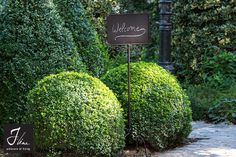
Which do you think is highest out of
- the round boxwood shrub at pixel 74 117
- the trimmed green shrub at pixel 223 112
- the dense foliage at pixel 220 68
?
the dense foliage at pixel 220 68

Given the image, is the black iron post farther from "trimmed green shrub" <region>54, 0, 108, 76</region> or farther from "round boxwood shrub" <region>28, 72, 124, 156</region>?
"round boxwood shrub" <region>28, 72, 124, 156</region>

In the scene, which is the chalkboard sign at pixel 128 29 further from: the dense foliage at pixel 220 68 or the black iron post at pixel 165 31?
the dense foliage at pixel 220 68

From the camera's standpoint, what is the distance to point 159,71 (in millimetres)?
6641

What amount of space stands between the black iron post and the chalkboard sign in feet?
10.0

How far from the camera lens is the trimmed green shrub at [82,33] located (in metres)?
7.20

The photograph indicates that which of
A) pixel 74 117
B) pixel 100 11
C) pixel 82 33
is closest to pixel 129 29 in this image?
pixel 82 33

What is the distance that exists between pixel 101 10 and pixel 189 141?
24.2 feet

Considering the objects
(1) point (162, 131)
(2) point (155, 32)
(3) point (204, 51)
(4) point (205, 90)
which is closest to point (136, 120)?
(1) point (162, 131)

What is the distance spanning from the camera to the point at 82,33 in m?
7.36

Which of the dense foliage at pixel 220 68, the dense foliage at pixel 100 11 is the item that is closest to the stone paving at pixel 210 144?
the dense foliage at pixel 220 68

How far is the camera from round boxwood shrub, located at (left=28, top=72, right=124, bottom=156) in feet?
17.0

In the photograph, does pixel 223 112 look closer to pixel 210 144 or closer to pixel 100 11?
pixel 210 144

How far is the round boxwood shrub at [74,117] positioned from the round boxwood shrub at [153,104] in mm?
661

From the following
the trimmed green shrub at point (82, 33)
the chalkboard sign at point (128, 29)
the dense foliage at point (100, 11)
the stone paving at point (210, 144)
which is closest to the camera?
the stone paving at point (210, 144)
